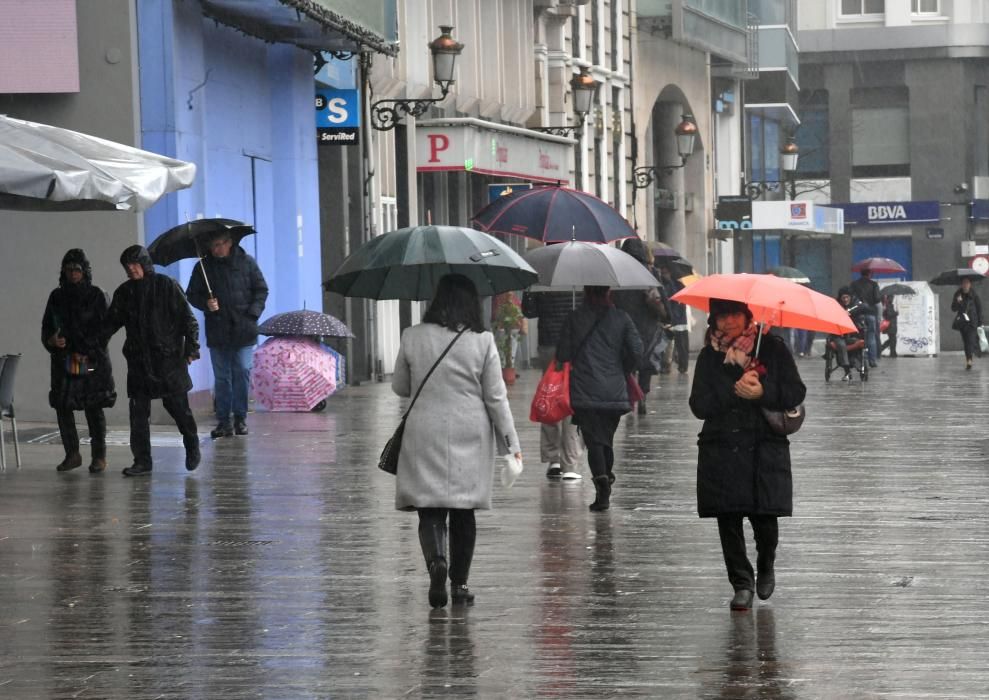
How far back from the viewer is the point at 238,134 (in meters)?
23.9

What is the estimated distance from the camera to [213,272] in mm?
18734

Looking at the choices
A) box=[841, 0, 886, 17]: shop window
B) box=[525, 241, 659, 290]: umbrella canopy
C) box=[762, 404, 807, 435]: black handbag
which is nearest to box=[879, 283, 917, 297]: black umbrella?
box=[841, 0, 886, 17]: shop window

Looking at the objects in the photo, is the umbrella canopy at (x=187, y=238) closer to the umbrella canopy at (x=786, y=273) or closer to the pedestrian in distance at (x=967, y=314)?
the umbrella canopy at (x=786, y=273)

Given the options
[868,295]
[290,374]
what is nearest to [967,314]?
[868,295]

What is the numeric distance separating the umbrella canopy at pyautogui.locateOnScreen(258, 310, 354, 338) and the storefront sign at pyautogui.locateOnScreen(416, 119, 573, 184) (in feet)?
31.7

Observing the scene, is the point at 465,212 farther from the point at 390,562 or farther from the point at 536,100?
the point at 390,562

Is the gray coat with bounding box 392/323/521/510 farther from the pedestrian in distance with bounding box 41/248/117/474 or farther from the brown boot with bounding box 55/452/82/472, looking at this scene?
the brown boot with bounding box 55/452/82/472

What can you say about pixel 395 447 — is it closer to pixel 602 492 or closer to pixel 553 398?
pixel 602 492

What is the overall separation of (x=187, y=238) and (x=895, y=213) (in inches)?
1980

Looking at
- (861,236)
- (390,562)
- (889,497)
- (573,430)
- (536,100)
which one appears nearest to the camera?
(390,562)

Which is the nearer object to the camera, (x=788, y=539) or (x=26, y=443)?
(x=788, y=539)

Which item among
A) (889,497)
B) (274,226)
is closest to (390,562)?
(889,497)

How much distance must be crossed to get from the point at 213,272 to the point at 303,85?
8.02 m

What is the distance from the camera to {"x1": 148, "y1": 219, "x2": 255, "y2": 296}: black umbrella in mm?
18281
